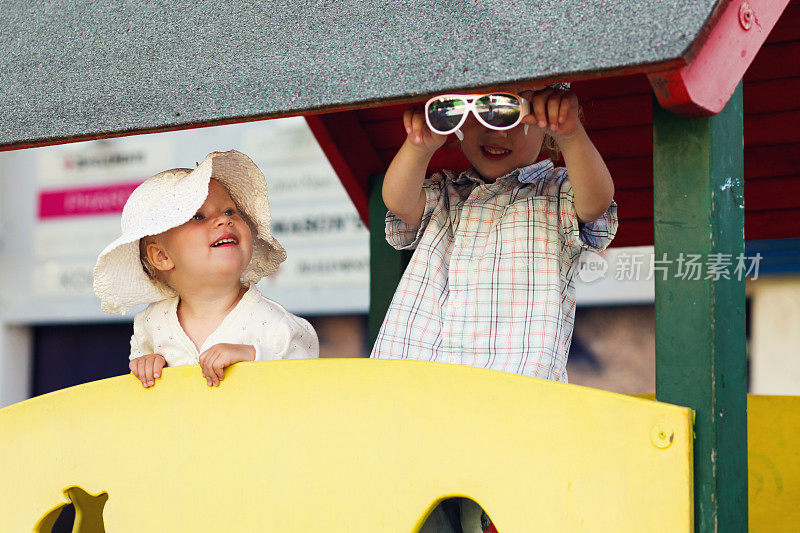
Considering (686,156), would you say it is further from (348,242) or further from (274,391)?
(348,242)

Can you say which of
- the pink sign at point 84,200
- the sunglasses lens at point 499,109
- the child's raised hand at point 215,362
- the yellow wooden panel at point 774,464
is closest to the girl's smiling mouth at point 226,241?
the child's raised hand at point 215,362

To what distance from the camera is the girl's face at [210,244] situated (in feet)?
6.46

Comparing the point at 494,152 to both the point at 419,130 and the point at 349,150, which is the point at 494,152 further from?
the point at 349,150

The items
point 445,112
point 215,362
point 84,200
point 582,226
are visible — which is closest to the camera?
point 445,112

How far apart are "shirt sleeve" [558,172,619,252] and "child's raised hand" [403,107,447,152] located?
310 mm

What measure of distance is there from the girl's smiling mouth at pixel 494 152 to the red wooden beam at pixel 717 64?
0.61 m

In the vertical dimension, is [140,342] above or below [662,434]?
above

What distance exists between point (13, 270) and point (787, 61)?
5.77m

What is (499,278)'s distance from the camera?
1.81 meters

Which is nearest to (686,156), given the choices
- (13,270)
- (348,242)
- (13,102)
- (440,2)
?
(440,2)

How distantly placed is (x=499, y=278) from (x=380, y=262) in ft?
2.17

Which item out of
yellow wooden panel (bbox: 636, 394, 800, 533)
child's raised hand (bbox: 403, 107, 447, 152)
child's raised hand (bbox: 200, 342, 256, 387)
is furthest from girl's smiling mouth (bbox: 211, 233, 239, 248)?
yellow wooden panel (bbox: 636, 394, 800, 533)

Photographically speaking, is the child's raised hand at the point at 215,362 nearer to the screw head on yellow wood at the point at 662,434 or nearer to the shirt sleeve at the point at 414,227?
the shirt sleeve at the point at 414,227

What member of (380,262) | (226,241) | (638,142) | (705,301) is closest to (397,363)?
(705,301)
